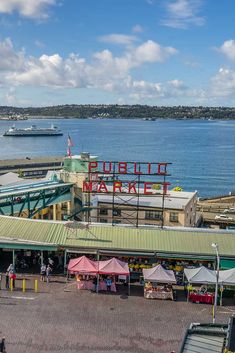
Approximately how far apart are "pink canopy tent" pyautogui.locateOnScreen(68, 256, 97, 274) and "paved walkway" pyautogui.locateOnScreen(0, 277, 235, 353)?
1.44m

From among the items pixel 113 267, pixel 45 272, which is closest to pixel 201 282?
pixel 113 267

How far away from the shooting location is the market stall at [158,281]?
30906 millimetres

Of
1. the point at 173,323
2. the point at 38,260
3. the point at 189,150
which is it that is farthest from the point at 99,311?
the point at 189,150

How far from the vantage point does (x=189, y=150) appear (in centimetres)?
19838

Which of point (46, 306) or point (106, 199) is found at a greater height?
point (106, 199)

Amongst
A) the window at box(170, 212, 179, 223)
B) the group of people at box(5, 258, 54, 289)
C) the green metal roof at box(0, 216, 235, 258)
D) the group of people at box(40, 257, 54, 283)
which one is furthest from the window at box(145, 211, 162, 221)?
the group of people at box(40, 257, 54, 283)

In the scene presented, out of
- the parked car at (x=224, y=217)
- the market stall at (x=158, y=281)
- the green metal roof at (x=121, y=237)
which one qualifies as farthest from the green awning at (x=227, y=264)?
the parked car at (x=224, y=217)

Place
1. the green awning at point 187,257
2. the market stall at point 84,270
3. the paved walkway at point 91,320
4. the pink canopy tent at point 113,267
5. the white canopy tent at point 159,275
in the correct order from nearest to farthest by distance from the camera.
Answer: the paved walkway at point 91,320, the white canopy tent at point 159,275, the pink canopy tent at point 113,267, the market stall at point 84,270, the green awning at point 187,257

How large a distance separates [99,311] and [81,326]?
2.32 meters

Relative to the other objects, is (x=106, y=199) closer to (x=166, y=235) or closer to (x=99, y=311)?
(x=166, y=235)

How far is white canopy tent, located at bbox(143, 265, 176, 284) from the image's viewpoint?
3081cm

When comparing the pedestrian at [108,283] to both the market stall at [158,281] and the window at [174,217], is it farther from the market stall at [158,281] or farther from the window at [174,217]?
the window at [174,217]

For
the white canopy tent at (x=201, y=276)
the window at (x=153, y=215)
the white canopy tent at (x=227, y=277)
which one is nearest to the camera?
the white canopy tent at (x=227, y=277)

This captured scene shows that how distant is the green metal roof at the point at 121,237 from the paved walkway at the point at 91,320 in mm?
3355
